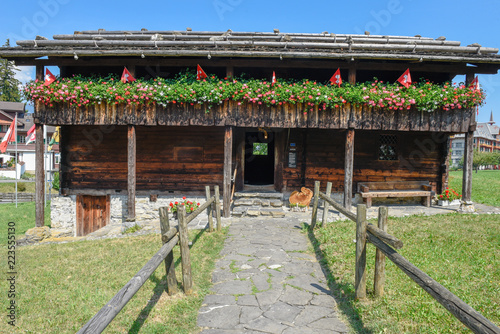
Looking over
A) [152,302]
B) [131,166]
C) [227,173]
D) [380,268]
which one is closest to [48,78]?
[131,166]

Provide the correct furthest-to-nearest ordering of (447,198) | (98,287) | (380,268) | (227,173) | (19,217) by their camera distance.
Result: (19,217) → (447,198) → (227,173) → (98,287) → (380,268)

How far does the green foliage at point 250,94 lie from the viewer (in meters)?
9.95

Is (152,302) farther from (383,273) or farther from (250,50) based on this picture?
(250,50)

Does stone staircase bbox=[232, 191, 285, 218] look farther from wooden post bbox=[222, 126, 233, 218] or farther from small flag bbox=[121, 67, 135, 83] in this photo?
small flag bbox=[121, 67, 135, 83]

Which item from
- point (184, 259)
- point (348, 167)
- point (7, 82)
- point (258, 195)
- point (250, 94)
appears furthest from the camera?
point (7, 82)

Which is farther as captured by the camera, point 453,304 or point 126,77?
point 126,77

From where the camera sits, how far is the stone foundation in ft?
40.8

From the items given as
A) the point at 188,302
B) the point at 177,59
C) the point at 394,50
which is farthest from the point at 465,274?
the point at 177,59

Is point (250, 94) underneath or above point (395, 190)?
above

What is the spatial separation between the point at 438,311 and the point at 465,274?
1815 mm

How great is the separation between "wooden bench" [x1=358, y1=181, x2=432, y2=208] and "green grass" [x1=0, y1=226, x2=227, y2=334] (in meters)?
6.99

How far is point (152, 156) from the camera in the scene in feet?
41.2

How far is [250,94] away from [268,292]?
22.7 feet

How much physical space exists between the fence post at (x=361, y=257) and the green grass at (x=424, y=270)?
17cm
